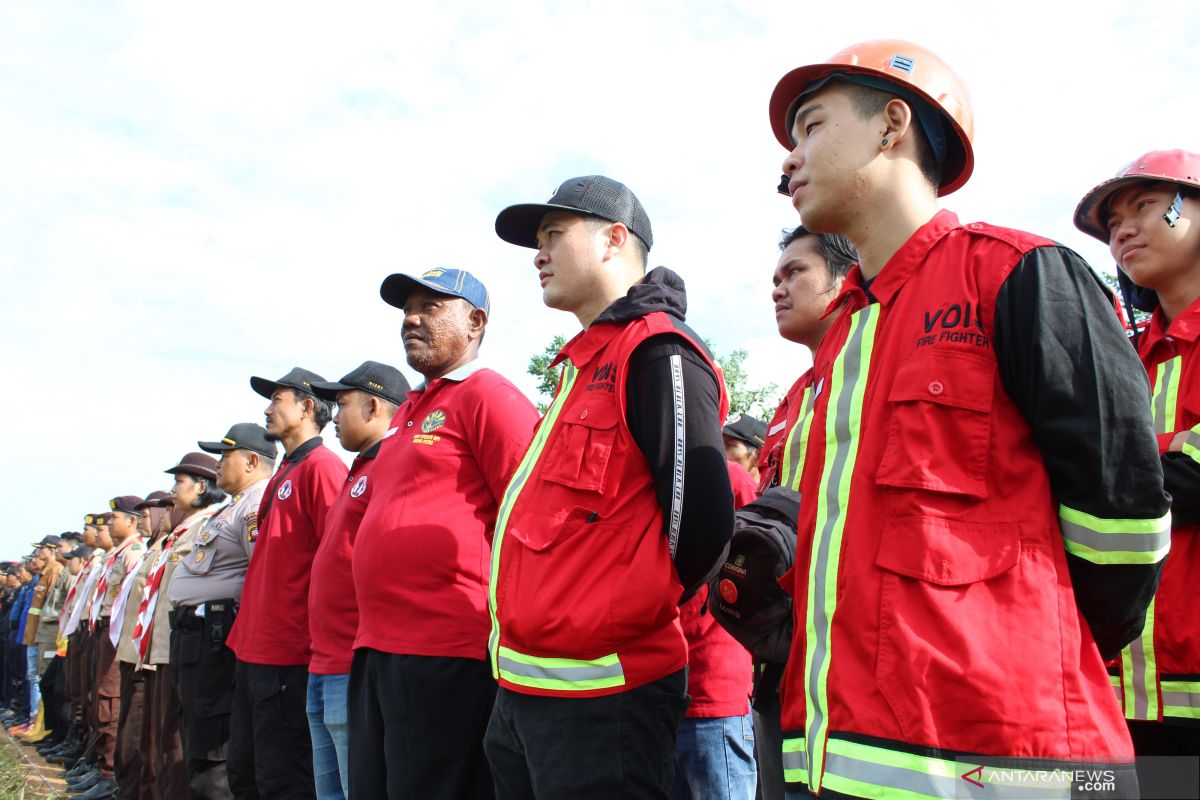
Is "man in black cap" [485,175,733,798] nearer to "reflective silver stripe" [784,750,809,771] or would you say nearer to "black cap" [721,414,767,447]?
"reflective silver stripe" [784,750,809,771]

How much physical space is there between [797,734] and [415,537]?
7.85 feet

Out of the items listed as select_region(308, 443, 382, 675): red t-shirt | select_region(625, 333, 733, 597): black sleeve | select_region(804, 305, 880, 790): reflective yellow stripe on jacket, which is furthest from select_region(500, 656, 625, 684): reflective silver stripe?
select_region(308, 443, 382, 675): red t-shirt

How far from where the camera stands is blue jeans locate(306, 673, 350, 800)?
481cm

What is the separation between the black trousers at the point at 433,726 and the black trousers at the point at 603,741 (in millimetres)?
985

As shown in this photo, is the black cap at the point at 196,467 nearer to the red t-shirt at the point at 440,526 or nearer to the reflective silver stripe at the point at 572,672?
the red t-shirt at the point at 440,526

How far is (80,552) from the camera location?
18.7 m

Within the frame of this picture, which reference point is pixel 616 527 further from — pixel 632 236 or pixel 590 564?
pixel 632 236

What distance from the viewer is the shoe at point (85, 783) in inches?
420

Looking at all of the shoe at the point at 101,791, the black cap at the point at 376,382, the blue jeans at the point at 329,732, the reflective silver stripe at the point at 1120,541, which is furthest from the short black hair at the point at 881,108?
the shoe at the point at 101,791

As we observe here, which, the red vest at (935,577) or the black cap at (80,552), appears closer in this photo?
the red vest at (935,577)

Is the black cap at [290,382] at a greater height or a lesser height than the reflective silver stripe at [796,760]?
greater

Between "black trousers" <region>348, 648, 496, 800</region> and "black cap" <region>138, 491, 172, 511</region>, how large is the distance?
10128 millimetres

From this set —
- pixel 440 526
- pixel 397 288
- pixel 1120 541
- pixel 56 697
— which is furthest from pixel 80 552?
pixel 1120 541

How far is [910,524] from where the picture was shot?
5.68 feet
